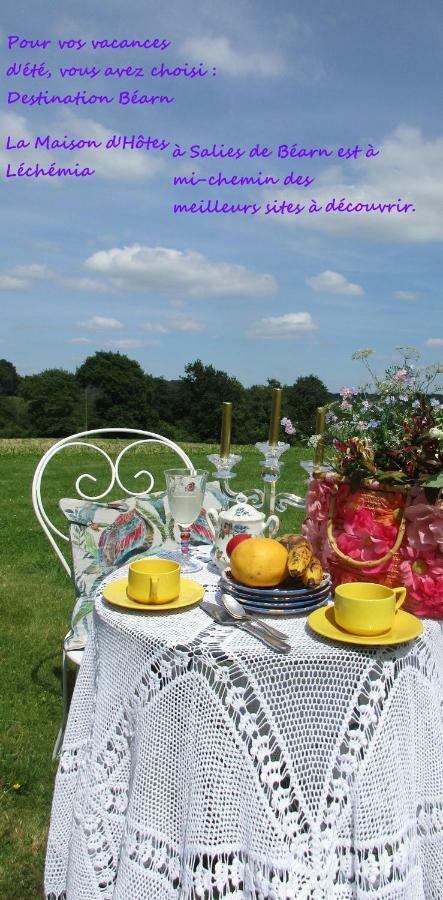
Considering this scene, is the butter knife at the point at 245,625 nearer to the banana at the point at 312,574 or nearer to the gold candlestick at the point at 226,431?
the banana at the point at 312,574

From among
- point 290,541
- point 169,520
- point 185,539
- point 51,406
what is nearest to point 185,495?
point 185,539

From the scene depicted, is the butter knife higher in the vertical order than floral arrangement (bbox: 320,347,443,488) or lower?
lower

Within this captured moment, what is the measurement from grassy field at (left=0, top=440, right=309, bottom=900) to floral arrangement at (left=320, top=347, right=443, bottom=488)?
80.2 inches

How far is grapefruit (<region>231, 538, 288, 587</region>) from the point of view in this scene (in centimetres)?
185

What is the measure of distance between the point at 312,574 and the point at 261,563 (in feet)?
0.53

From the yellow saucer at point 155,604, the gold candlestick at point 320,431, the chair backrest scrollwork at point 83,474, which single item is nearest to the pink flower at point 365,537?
the gold candlestick at point 320,431

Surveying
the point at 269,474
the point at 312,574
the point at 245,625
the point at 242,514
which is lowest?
the point at 245,625

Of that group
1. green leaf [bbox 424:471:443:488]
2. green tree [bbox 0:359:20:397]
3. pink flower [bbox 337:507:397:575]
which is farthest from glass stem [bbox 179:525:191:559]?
green tree [bbox 0:359:20:397]

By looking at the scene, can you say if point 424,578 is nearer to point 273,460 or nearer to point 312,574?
point 312,574

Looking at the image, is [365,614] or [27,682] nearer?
[365,614]

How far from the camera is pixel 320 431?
2342mm

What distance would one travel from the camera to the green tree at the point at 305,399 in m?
2.53

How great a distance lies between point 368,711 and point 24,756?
2366 millimetres

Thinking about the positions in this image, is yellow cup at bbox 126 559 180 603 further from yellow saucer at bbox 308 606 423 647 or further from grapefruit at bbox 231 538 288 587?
yellow saucer at bbox 308 606 423 647
